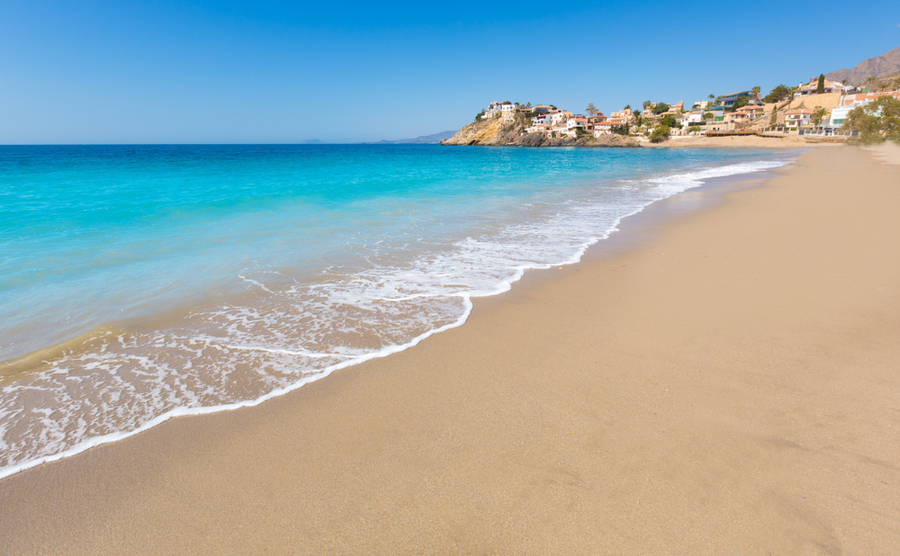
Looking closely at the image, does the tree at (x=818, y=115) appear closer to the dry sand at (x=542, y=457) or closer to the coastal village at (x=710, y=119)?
the coastal village at (x=710, y=119)

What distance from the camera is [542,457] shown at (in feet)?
8.79

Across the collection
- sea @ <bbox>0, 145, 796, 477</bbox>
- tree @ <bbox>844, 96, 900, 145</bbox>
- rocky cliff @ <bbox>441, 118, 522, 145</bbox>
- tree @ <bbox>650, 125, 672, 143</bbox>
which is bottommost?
sea @ <bbox>0, 145, 796, 477</bbox>

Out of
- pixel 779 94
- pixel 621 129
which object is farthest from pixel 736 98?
pixel 621 129

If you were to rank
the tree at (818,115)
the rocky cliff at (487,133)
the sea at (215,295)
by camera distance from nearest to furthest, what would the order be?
the sea at (215,295) < the tree at (818,115) < the rocky cliff at (487,133)

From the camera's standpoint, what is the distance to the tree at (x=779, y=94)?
114 metres

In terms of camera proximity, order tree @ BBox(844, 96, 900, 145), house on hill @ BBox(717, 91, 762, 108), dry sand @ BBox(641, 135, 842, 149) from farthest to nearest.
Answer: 1. house on hill @ BBox(717, 91, 762, 108)
2. dry sand @ BBox(641, 135, 842, 149)
3. tree @ BBox(844, 96, 900, 145)

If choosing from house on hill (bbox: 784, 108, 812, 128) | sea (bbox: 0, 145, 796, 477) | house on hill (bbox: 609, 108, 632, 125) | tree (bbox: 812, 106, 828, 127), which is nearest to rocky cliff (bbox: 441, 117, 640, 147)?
house on hill (bbox: 609, 108, 632, 125)

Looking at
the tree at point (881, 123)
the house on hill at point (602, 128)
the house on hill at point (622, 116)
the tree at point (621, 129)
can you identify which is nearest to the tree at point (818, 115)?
the tree at point (881, 123)

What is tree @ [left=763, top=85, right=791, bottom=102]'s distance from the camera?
114 m

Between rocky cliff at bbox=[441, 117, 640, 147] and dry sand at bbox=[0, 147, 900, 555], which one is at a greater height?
rocky cliff at bbox=[441, 117, 640, 147]

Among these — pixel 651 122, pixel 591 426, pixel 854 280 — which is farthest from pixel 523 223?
pixel 651 122

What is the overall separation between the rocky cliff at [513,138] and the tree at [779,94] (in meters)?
50.1

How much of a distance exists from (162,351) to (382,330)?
236 centimetres

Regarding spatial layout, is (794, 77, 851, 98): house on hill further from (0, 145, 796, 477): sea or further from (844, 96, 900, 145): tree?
(0, 145, 796, 477): sea
